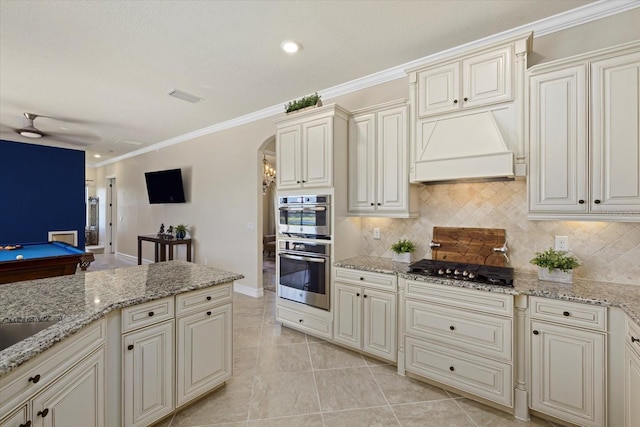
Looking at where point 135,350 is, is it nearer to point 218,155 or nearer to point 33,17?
point 33,17

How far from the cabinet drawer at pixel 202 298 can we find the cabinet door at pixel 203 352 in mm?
47

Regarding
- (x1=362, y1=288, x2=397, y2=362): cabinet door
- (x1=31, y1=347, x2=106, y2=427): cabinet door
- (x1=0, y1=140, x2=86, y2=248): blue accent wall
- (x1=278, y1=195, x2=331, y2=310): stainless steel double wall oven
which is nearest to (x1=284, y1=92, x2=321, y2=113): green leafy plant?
(x1=278, y1=195, x2=331, y2=310): stainless steel double wall oven

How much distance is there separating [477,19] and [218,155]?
167 inches

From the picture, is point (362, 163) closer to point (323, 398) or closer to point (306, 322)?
point (306, 322)

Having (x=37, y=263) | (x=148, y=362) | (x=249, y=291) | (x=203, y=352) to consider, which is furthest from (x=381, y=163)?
(x=37, y=263)

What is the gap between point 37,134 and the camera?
4352 millimetres

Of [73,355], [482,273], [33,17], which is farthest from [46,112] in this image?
[482,273]

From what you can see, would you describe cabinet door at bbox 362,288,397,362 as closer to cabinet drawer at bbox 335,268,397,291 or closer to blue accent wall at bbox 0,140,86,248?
cabinet drawer at bbox 335,268,397,291

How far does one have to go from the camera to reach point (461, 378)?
86.4 inches

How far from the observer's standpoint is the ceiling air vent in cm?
367

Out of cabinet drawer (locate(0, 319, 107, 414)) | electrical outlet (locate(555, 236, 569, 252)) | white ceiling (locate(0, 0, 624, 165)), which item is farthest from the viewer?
electrical outlet (locate(555, 236, 569, 252))

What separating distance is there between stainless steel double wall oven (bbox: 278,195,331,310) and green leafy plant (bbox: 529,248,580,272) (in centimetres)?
174

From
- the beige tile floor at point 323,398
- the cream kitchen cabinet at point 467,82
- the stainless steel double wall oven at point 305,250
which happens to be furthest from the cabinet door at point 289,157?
the beige tile floor at point 323,398

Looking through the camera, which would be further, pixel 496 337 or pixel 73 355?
pixel 496 337
